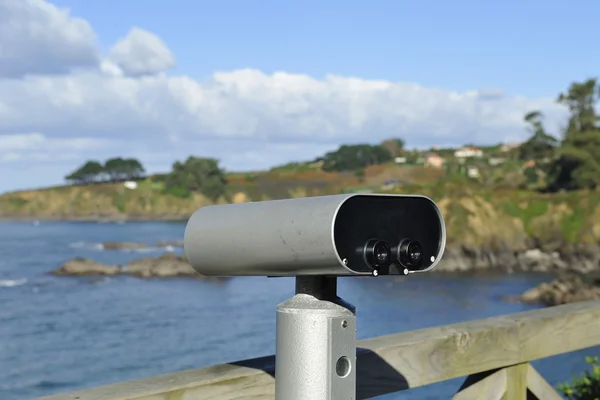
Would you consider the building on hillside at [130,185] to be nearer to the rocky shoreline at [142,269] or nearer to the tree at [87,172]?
the tree at [87,172]

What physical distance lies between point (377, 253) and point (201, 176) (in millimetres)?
91002

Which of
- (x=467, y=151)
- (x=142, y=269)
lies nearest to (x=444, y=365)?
(x=142, y=269)

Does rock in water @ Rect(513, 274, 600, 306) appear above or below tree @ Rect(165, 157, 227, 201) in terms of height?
below

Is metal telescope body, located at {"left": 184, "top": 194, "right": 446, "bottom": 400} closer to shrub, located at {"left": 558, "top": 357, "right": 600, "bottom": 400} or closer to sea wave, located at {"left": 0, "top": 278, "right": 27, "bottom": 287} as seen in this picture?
shrub, located at {"left": 558, "top": 357, "right": 600, "bottom": 400}

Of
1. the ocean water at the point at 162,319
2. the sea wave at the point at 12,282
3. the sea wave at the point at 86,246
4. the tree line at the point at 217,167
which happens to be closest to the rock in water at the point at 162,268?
the ocean water at the point at 162,319

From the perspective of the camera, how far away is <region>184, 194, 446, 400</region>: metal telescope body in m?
1.39

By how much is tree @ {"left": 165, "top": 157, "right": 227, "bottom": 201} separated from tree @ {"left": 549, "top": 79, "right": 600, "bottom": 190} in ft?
129

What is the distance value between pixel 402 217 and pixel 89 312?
35221 millimetres

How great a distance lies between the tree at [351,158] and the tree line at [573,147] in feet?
86.0

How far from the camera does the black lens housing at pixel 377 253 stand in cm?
139

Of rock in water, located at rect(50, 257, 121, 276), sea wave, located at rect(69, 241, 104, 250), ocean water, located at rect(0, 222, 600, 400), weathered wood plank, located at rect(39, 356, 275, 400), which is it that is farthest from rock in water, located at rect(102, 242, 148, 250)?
weathered wood plank, located at rect(39, 356, 275, 400)

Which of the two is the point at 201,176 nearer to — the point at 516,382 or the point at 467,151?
the point at 467,151

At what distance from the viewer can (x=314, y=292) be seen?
1.49 m

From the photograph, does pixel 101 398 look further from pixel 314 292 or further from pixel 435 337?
pixel 435 337
